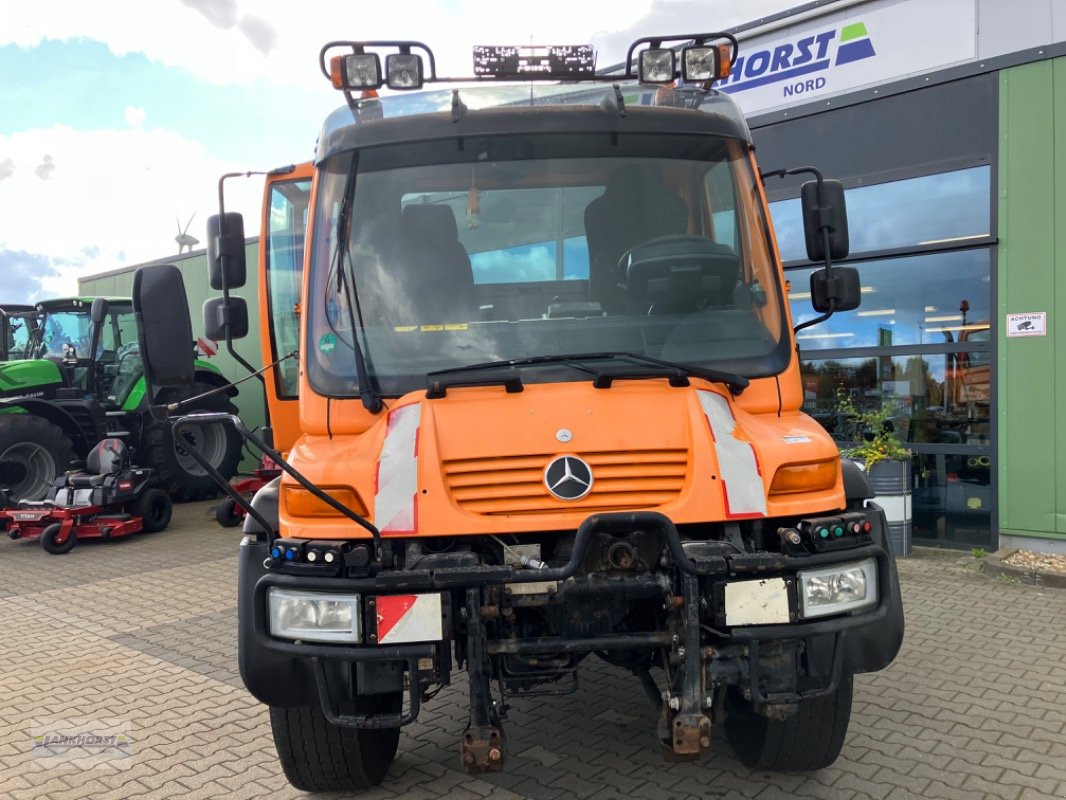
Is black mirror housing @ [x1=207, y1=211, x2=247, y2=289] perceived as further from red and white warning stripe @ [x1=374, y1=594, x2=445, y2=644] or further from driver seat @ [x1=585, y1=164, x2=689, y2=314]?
red and white warning stripe @ [x1=374, y1=594, x2=445, y2=644]

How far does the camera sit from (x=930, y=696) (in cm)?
443

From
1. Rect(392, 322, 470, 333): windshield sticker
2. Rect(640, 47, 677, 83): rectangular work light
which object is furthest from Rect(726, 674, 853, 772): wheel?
Rect(640, 47, 677, 83): rectangular work light

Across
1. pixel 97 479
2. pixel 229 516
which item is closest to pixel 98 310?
pixel 97 479

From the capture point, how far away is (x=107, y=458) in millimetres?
9734

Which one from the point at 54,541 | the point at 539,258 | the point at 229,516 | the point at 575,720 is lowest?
the point at 229,516

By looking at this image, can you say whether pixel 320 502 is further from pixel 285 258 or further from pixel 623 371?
pixel 285 258

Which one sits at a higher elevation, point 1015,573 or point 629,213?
point 629,213

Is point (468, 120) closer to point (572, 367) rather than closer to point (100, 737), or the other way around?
point (572, 367)

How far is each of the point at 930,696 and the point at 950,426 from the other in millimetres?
4057

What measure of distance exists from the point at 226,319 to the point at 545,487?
7.37 ft

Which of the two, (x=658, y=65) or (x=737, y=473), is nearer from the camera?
(x=737, y=473)

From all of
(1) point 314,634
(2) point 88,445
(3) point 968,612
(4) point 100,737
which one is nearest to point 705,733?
(1) point 314,634

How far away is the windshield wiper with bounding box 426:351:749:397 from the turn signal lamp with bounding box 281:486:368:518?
51 centimetres

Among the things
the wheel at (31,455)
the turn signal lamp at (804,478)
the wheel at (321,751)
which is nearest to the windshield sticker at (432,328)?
the turn signal lamp at (804,478)
